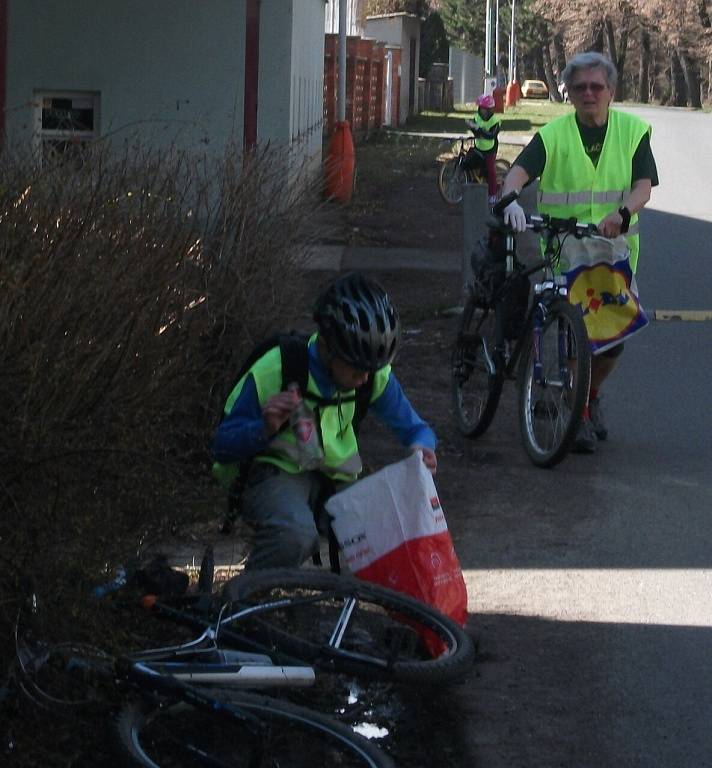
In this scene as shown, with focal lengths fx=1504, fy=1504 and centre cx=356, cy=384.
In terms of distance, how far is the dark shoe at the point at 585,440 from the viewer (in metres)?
7.57

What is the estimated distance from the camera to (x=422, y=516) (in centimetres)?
470

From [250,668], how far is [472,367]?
4.18 m

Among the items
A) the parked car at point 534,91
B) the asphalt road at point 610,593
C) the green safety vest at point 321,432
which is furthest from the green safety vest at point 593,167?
the parked car at point 534,91

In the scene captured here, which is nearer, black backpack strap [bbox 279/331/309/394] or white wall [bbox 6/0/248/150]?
black backpack strap [bbox 279/331/309/394]

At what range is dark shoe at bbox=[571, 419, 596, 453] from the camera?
7.57 m

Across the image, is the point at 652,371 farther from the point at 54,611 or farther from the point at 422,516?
the point at 54,611

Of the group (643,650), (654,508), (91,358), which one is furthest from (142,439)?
(654,508)

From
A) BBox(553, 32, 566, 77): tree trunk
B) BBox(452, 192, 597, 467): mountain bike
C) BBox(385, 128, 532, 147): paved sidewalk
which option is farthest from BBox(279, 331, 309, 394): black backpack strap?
BBox(553, 32, 566, 77): tree trunk

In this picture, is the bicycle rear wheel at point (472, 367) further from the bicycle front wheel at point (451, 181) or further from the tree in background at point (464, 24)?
the tree in background at point (464, 24)

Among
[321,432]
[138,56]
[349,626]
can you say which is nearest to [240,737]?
[349,626]

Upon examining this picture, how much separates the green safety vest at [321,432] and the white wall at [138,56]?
887 cm

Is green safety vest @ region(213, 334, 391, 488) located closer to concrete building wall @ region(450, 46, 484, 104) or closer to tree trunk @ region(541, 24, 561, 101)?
concrete building wall @ region(450, 46, 484, 104)

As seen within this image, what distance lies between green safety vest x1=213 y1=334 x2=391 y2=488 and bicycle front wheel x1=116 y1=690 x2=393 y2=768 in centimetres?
107

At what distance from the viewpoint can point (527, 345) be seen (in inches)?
294
